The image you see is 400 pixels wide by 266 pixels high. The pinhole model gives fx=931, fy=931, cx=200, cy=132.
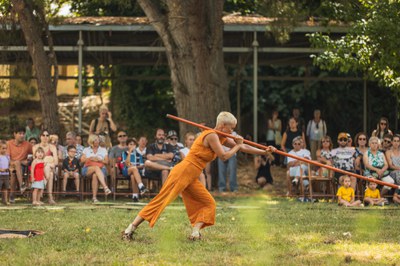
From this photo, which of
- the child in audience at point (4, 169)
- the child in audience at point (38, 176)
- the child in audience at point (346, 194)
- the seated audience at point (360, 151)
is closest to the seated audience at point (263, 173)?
the seated audience at point (360, 151)

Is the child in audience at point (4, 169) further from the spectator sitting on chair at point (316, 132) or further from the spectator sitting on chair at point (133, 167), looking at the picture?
the spectator sitting on chair at point (316, 132)

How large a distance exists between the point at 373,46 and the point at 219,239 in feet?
33.1

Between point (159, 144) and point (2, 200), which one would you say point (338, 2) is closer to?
point (159, 144)

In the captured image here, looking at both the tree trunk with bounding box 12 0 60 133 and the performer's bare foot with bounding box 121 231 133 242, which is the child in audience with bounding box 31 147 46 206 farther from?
the performer's bare foot with bounding box 121 231 133 242

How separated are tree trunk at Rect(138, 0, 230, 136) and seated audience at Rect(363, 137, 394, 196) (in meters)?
4.20

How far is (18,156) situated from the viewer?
19.2 m

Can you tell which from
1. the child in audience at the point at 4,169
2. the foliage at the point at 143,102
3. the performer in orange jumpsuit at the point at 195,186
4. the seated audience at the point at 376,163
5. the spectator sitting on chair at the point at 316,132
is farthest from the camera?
the foliage at the point at 143,102

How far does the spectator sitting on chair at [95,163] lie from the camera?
18.8 meters

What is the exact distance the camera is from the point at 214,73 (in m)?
21.6

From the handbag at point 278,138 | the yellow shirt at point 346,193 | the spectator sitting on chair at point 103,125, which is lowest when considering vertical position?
the yellow shirt at point 346,193

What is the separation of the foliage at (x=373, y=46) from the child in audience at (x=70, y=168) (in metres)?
5.61

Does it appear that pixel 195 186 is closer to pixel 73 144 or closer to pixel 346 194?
pixel 346 194

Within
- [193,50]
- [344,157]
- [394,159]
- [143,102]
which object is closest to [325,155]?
[344,157]

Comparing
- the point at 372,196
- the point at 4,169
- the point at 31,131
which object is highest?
the point at 31,131
